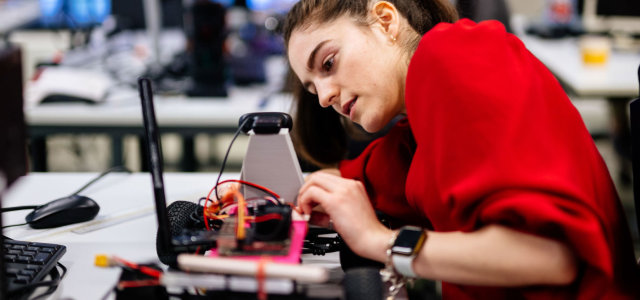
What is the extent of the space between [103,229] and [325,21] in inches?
23.4

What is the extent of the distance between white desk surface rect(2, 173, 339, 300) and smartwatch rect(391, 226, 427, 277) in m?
0.21

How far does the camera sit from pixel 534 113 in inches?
29.4

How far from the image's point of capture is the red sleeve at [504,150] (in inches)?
27.6

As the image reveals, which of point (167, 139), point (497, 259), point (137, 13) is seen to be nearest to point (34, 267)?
point (497, 259)

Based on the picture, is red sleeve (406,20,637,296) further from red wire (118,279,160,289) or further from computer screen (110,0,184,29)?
computer screen (110,0,184,29)

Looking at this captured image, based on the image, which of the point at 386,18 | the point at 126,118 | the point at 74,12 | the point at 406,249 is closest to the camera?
the point at 406,249

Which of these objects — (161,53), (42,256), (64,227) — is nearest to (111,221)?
(64,227)

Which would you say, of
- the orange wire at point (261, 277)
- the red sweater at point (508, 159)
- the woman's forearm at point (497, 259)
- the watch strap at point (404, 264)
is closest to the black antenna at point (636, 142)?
the red sweater at point (508, 159)

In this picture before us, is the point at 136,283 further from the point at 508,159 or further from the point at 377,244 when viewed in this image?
the point at 508,159

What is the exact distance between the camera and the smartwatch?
0.77 metres

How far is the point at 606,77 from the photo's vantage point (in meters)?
2.28

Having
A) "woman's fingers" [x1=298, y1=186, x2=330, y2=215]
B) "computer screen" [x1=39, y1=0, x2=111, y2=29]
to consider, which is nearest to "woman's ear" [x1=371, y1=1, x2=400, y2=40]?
"woman's fingers" [x1=298, y1=186, x2=330, y2=215]

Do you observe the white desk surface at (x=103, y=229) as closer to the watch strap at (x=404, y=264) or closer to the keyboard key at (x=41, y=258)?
the keyboard key at (x=41, y=258)

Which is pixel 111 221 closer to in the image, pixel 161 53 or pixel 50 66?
pixel 50 66
